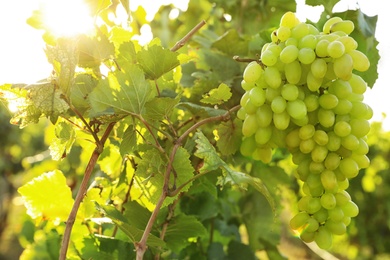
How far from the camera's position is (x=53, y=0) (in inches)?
26.9

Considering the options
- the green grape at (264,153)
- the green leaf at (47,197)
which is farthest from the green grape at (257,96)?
the green leaf at (47,197)

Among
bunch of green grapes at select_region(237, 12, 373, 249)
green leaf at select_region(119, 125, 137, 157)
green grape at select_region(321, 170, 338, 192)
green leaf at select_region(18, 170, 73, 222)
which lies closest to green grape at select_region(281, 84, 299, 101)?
bunch of green grapes at select_region(237, 12, 373, 249)

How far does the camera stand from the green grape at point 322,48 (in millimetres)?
585

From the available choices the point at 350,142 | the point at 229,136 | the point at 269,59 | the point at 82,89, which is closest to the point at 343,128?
the point at 350,142

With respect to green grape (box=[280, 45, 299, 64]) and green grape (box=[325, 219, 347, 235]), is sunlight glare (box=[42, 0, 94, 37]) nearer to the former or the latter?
green grape (box=[280, 45, 299, 64])

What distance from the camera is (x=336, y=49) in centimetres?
56

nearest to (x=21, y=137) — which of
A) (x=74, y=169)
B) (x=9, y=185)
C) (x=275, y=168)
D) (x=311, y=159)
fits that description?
(x=9, y=185)

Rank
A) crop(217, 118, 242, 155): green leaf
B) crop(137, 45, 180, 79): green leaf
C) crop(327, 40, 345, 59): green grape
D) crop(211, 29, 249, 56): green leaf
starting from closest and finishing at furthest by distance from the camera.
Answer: crop(327, 40, 345, 59): green grape → crop(137, 45, 180, 79): green leaf → crop(217, 118, 242, 155): green leaf → crop(211, 29, 249, 56): green leaf

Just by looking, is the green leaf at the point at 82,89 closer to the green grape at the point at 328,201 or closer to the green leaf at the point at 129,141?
the green leaf at the point at 129,141

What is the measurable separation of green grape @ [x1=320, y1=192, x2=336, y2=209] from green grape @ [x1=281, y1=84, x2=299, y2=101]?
134 mm

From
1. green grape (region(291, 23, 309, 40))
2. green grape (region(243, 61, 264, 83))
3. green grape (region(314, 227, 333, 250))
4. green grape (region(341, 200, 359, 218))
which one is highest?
green grape (region(291, 23, 309, 40))

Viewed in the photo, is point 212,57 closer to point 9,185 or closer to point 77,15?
point 77,15

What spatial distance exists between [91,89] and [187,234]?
1.01 feet

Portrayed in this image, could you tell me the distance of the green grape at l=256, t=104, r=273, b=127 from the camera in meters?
0.62
